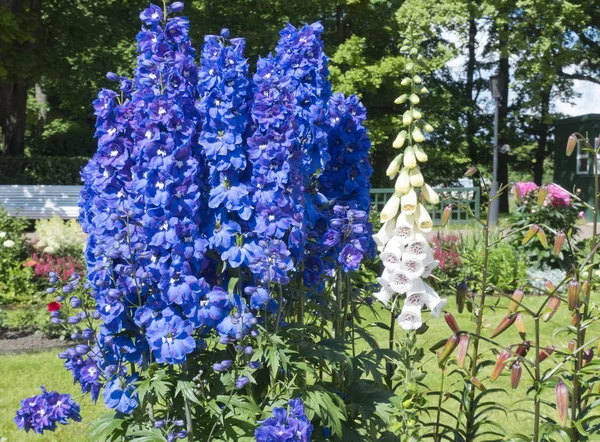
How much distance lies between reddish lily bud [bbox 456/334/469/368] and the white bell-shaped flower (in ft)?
0.65

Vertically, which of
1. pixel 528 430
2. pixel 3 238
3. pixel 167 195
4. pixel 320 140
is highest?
pixel 320 140

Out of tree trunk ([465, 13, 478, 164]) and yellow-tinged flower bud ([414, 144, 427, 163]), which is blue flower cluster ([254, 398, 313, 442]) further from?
tree trunk ([465, 13, 478, 164])

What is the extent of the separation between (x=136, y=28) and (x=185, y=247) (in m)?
18.4

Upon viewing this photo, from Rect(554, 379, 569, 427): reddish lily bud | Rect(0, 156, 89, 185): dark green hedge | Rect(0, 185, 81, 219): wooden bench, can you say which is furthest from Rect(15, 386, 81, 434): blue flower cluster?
Rect(0, 156, 89, 185): dark green hedge

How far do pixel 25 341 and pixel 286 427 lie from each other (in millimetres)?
5560

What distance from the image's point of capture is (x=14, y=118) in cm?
2005

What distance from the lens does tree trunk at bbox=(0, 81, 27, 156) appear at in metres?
20.0

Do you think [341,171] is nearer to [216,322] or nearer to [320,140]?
[320,140]

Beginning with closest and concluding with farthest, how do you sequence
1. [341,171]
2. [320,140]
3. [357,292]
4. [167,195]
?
[167,195] < [320,140] < [341,171] < [357,292]

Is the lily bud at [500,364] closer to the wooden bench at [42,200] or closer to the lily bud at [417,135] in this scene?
the lily bud at [417,135]

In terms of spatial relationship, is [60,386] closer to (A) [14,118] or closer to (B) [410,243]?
(B) [410,243]

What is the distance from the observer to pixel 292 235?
290cm

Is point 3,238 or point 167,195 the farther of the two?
point 3,238

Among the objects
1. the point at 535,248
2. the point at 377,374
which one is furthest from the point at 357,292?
the point at 535,248
